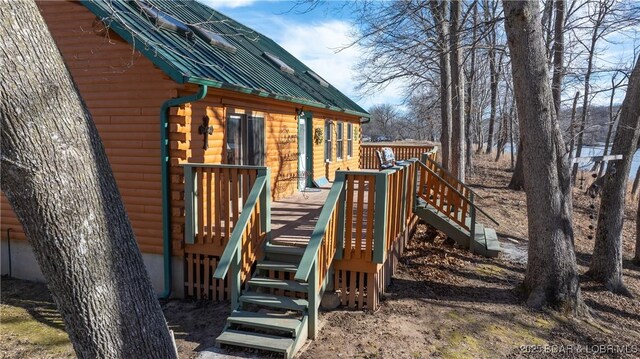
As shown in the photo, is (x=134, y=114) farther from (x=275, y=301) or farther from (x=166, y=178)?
(x=275, y=301)

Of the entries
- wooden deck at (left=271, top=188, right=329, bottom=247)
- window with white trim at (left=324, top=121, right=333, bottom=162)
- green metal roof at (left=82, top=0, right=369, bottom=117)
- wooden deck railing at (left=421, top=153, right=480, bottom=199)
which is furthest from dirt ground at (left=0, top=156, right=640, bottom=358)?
window with white trim at (left=324, top=121, right=333, bottom=162)

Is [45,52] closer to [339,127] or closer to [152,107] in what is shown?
[152,107]

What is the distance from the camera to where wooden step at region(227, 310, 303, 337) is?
4.27 meters

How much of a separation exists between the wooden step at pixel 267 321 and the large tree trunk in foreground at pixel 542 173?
344cm

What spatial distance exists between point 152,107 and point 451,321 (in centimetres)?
487

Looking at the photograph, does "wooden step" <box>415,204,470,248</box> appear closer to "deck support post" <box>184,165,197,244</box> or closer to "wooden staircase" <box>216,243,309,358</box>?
"wooden staircase" <box>216,243,309,358</box>

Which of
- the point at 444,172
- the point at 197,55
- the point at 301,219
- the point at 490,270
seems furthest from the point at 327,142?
the point at 490,270

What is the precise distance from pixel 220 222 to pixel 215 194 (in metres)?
0.40

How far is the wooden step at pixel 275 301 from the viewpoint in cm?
450

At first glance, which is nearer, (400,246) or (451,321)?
(451,321)

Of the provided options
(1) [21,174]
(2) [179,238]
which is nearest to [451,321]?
(2) [179,238]

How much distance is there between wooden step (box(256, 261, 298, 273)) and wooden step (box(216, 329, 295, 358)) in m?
0.83

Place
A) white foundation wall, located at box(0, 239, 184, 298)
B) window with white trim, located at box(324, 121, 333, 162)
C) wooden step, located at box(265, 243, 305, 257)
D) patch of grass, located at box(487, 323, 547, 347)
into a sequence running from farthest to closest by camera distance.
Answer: window with white trim, located at box(324, 121, 333, 162)
white foundation wall, located at box(0, 239, 184, 298)
wooden step, located at box(265, 243, 305, 257)
patch of grass, located at box(487, 323, 547, 347)

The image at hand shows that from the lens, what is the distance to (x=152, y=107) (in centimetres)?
580
